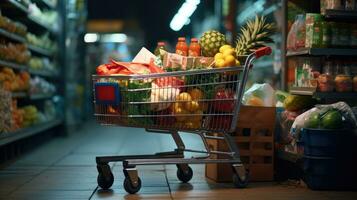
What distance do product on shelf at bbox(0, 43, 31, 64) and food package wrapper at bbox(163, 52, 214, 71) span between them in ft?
8.56

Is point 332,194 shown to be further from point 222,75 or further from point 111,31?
point 111,31

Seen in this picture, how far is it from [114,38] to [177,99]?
2610 cm

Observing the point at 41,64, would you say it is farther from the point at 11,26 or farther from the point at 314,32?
the point at 314,32

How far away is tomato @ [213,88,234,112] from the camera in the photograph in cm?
432

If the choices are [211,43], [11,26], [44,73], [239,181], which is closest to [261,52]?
[211,43]

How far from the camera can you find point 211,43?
15.3ft

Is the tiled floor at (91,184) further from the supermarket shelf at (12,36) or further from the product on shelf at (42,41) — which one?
the product on shelf at (42,41)

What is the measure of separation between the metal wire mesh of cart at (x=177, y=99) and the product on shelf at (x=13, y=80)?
7.78ft

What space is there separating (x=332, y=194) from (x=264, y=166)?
746 millimetres

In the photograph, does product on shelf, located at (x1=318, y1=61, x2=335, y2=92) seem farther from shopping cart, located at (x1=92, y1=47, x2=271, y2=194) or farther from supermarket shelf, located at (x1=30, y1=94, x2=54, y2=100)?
supermarket shelf, located at (x1=30, y1=94, x2=54, y2=100)

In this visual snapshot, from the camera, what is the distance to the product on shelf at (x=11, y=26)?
20.9ft

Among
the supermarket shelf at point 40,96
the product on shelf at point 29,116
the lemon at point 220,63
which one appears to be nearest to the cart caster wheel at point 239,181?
the lemon at point 220,63

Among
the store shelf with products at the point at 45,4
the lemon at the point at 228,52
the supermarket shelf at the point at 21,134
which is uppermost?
the store shelf with products at the point at 45,4

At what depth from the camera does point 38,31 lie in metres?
9.54
